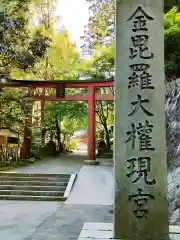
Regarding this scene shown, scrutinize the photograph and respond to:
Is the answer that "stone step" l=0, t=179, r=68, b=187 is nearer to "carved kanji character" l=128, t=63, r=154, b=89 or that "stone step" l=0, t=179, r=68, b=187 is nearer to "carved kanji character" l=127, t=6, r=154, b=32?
"carved kanji character" l=128, t=63, r=154, b=89

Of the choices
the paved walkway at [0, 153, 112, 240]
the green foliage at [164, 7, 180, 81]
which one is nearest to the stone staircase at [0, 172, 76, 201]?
the paved walkway at [0, 153, 112, 240]

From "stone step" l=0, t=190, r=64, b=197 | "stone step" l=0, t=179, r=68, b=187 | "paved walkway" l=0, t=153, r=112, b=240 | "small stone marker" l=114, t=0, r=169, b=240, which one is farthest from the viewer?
"stone step" l=0, t=179, r=68, b=187

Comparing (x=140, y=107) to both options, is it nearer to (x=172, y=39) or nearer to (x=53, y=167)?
(x=172, y=39)

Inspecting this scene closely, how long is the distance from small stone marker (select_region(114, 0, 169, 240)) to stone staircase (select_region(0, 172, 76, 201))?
5.72 m

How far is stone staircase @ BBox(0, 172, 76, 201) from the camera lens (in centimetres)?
893

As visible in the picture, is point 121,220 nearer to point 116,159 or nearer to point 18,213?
point 116,159

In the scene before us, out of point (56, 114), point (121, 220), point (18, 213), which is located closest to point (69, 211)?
point (18, 213)

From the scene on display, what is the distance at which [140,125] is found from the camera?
129 inches

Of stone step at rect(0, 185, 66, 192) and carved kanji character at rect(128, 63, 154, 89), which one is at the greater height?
carved kanji character at rect(128, 63, 154, 89)

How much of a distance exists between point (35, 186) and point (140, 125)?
7.14 metres

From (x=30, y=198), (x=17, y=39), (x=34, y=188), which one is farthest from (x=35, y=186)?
(x=17, y=39)

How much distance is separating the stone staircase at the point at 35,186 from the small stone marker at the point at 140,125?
572 cm

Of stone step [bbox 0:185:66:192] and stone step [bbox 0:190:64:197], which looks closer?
stone step [bbox 0:190:64:197]

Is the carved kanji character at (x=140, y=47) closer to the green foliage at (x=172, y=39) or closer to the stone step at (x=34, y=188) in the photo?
the green foliage at (x=172, y=39)
